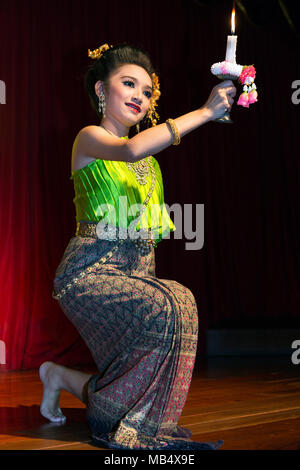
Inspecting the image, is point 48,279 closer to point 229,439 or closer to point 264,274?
point 264,274

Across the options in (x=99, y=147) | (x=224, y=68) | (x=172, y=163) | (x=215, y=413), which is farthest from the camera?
(x=172, y=163)

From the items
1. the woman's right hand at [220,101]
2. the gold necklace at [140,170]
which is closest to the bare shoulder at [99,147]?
the gold necklace at [140,170]

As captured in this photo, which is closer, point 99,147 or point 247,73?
point 247,73

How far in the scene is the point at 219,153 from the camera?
567 cm

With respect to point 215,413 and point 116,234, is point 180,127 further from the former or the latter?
point 215,413

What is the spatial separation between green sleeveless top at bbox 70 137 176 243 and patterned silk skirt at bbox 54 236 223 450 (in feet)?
0.57

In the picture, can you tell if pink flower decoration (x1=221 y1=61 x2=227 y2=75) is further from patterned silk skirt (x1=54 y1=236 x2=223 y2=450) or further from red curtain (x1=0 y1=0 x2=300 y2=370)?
red curtain (x1=0 y1=0 x2=300 y2=370)

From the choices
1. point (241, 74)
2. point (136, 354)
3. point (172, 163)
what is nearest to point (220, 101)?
point (241, 74)

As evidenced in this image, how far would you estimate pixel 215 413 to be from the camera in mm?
2275

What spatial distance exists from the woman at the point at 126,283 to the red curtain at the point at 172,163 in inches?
88.0

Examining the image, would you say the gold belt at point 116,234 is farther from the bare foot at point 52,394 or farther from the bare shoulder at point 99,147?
the bare foot at point 52,394

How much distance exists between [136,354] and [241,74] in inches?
30.8

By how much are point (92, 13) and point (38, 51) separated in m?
0.58

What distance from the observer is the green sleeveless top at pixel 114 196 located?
79.0 inches
